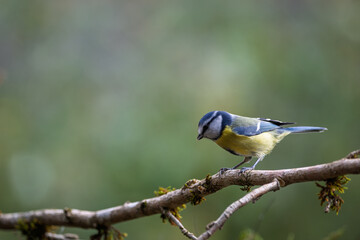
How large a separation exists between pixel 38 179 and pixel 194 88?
65.4 inches

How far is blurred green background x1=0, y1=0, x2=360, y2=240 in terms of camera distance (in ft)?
10.6

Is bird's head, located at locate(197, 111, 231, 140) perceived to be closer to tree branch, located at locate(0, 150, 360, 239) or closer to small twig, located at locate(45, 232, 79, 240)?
tree branch, located at locate(0, 150, 360, 239)

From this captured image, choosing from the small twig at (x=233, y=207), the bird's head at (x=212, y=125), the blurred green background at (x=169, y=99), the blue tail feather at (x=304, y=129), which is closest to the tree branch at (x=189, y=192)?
the small twig at (x=233, y=207)

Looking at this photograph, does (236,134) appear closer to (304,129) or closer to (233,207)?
(304,129)

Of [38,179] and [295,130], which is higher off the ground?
[295,130]

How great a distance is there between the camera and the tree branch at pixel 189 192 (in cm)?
119

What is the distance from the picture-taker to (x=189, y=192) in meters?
1.57

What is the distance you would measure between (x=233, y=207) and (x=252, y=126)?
3.60 ft

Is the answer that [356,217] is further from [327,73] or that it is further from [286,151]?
[327,73]

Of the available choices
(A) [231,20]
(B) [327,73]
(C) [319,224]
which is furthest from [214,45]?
(C) [319,224]

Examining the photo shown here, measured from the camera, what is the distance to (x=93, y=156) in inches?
137

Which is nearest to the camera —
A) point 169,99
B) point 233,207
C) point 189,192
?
point 233,207

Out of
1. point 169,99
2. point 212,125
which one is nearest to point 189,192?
point 212,125

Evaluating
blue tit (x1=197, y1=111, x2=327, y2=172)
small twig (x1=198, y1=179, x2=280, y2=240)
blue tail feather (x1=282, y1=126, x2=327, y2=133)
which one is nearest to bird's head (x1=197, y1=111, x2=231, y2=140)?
blue tit (x1=197, y1=111, x2=327, y2=172)
